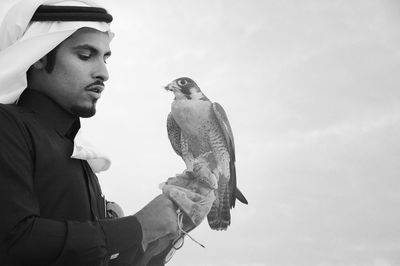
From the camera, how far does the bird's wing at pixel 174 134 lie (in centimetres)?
281

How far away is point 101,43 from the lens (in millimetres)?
1416

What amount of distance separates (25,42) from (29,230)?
554 millimetres

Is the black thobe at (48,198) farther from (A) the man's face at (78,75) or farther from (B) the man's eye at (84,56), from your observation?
(B) the man's eye at (84,56)

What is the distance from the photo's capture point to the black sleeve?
40.3 inches

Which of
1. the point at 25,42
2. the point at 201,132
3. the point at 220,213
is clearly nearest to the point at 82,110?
the point at 25,42

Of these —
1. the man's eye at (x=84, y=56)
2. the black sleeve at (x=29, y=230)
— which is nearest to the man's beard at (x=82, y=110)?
the man's eye at (x=84, y=56)

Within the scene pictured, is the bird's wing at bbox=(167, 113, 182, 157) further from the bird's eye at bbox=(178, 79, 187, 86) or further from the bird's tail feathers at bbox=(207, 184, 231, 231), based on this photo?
the bird's tail feathers at bbox=(207, 184, 231, 231)

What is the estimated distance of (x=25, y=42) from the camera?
131 cm

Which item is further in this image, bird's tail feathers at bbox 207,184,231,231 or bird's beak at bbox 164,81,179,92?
bird's beak at bbox 164,81,179,92

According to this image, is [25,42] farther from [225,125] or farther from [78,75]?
[225,125]

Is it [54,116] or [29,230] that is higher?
[54,116]

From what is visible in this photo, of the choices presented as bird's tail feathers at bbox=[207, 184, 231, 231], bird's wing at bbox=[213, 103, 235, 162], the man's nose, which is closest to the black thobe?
the man's nose

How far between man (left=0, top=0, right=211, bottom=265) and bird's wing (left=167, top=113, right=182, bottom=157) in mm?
1281

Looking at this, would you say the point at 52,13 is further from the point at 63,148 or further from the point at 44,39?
the point at 63,148
